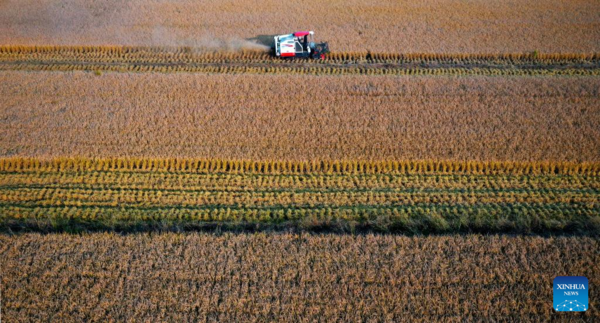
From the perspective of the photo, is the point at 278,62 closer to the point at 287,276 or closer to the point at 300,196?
the point at 300,196

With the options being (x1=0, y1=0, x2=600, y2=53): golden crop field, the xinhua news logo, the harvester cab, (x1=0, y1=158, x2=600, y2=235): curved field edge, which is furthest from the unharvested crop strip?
(x1=0, y1=0, x2=600, y2=53): golden crop field

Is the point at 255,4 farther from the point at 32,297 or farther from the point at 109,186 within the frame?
the point at 32,297

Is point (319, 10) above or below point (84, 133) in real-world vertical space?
above

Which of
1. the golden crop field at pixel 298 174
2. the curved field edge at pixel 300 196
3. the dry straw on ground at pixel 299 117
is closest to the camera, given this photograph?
the golden crop field at pixel 298 174

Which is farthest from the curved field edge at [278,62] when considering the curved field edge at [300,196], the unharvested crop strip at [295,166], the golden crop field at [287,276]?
the golden crop field at [287,276]

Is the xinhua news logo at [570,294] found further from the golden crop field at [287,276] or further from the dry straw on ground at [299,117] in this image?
the dry straw on ground at [299,117]

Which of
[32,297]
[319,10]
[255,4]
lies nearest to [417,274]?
[32,297]

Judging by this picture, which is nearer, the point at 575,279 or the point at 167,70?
the point at 575,279
